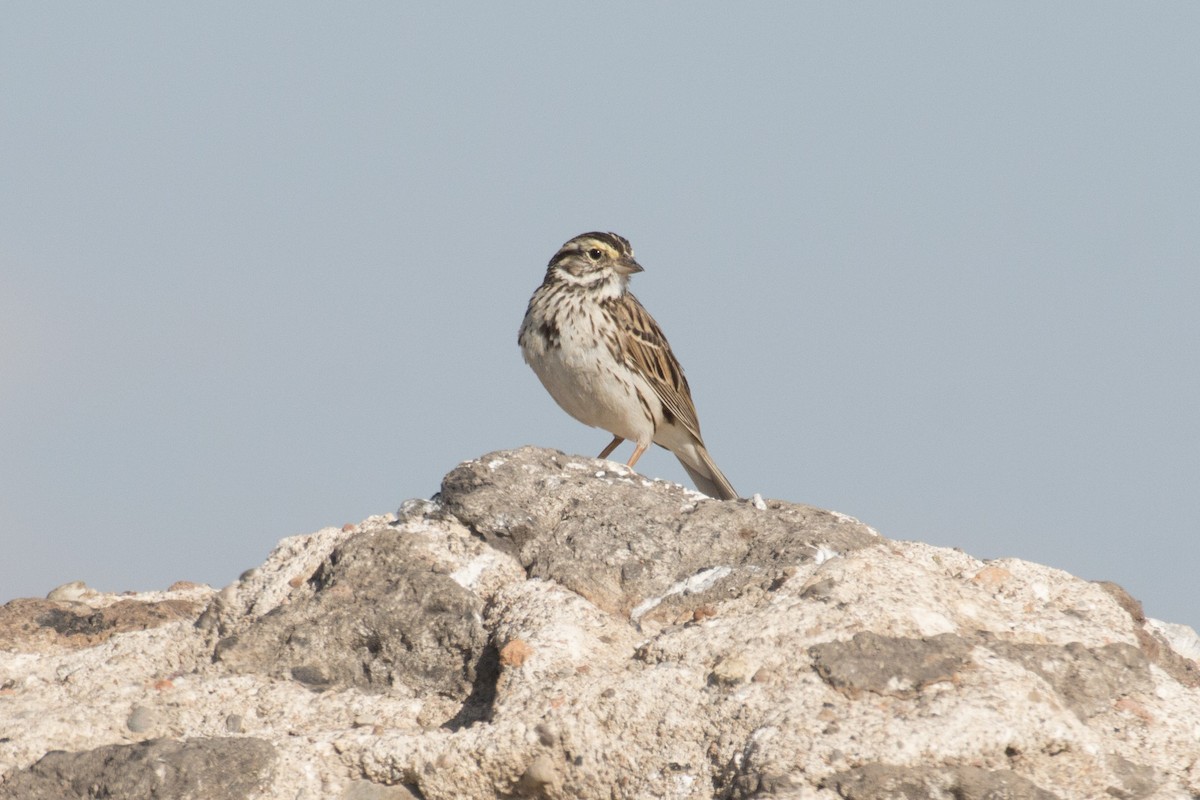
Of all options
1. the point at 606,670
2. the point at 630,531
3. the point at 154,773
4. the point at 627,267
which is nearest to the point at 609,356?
the point at 627,267

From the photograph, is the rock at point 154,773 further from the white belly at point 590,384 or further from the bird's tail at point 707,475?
the bird's tail at point 707,475

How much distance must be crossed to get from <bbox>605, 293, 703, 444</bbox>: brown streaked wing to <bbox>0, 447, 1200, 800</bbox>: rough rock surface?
170 inches

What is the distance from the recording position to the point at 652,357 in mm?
9945

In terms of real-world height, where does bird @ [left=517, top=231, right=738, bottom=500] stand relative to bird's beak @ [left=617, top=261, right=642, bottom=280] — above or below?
below

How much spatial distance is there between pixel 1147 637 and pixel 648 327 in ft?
19.0

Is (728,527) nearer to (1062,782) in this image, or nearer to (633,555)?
(633,555)

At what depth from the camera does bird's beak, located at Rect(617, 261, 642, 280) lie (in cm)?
994

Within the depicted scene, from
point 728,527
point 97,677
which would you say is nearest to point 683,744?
point 728,527

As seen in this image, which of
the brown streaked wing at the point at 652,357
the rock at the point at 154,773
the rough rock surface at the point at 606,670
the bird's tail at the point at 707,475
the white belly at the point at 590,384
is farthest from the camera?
the bird's tail at the point at 707,475

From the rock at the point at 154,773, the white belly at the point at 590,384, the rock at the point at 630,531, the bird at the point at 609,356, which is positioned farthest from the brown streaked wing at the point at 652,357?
the rock at the point at 154,773

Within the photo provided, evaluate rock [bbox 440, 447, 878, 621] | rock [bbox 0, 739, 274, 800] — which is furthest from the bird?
rock [bbox 0, 739, 274, 800]

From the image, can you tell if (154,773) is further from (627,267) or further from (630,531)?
(627,267)

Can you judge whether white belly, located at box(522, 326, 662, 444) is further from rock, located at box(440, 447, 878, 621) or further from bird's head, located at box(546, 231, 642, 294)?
rock, located at box(440, 447, 878, 621)

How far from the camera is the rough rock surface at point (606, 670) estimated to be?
369 cm
